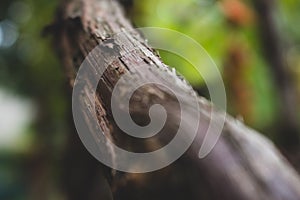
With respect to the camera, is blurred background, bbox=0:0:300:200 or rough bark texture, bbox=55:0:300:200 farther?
blurred background, bbox=0:0:300:200

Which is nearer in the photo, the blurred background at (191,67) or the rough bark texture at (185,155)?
the rough bark texture at (185,155)

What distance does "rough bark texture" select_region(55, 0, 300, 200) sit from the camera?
0.33 m

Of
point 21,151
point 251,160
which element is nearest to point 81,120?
point 251,160

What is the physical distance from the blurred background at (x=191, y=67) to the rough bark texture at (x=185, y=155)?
649 millimetres

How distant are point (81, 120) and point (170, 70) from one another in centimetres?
12

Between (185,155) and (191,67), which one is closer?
(185,155)

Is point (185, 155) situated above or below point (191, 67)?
above

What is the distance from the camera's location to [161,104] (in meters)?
0.37

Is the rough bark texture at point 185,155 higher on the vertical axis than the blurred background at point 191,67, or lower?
higher

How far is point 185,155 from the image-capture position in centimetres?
34

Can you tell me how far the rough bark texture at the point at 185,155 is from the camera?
12.8 inches

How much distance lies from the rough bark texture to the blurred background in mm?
649

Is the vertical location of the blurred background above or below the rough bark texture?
below

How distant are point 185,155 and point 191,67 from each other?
36.6 inches
